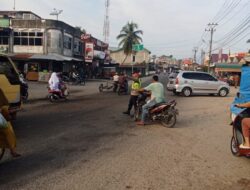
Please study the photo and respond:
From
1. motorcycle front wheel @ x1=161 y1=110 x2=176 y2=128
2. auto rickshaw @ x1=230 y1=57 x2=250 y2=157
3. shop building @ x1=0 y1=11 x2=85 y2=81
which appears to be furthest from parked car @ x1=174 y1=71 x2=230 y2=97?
shop building @ x1=0 y1=11 x2=85 y2=81

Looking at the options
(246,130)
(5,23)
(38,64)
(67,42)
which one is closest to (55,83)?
→ (246,130)

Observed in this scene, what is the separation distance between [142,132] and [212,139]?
6.60 feet

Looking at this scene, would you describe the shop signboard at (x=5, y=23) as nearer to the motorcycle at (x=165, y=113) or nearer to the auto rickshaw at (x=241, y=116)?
the motorcycle at (x=165, y=113)

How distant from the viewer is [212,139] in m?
9.55

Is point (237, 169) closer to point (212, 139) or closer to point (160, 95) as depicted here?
point (212, 139)

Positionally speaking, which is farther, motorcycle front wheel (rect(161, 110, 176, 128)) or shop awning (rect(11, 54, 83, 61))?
shop awning (rect(11, 54, 83, 61))

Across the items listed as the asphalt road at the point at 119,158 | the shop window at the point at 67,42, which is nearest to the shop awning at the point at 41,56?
the shop window at the point at 67,42

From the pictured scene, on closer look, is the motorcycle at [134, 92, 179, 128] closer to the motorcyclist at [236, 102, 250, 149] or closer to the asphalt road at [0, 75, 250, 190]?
the asphalt road at [0, 75, 250, 190]

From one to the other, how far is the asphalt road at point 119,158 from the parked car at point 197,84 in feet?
43.6

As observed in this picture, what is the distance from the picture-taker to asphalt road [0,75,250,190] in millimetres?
5590

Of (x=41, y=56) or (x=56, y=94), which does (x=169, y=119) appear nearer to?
(x=56, y=94)

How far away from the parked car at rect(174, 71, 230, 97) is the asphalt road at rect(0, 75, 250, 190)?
523 inches

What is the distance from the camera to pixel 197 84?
25516mm

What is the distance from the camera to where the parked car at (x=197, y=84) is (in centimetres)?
2522
